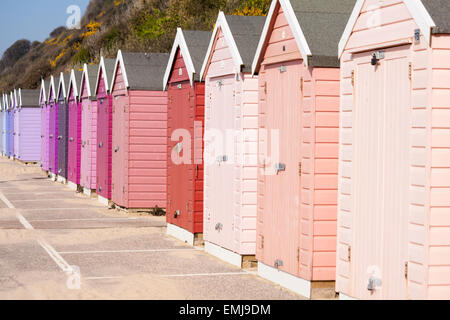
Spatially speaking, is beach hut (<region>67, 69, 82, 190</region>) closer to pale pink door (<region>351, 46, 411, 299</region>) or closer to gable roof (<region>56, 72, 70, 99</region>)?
gable roof (<region>56, 72, 70, 99</region>)

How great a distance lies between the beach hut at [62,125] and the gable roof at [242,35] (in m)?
15.4

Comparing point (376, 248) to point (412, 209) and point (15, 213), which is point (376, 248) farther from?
point (15, 213)

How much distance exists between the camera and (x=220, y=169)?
500 inches

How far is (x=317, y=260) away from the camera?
9.44 meters

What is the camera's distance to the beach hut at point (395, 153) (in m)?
7.12

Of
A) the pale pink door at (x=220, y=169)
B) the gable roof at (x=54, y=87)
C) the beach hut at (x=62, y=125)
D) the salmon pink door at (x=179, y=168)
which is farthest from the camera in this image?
the gable roof at (x=54, y=87)

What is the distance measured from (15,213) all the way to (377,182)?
40.6 feet

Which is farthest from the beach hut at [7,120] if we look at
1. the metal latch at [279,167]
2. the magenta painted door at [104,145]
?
the metal latch at [279,167]

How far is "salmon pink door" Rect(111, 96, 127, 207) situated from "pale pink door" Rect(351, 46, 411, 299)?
1099 cm

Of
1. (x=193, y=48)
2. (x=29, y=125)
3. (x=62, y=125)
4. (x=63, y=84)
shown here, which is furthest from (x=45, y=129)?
(x=193, y=48)

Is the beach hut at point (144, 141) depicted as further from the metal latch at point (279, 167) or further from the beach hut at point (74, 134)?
the metal latch at point (279, 167)

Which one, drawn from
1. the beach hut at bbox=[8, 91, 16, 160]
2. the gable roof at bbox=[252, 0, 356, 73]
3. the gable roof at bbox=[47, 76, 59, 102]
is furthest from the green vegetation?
the gable roof at bbox=[252, 0, 356, 73]

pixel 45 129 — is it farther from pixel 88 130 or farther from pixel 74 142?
pixel 88 130
